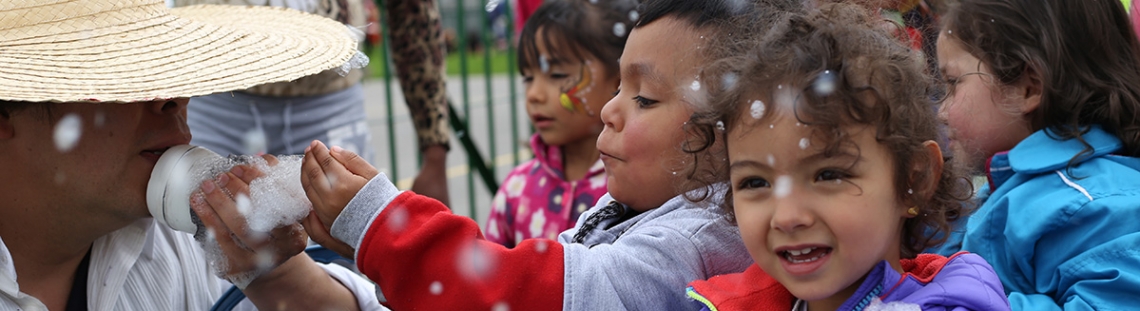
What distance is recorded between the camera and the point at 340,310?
219cm

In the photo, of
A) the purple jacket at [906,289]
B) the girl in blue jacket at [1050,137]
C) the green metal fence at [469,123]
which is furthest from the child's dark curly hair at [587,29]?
the purple jacket at [906,289]

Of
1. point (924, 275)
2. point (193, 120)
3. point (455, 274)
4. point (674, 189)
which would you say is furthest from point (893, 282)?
point (193, 120)

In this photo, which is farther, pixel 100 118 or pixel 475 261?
pixel 100 118

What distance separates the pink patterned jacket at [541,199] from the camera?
3137 mm

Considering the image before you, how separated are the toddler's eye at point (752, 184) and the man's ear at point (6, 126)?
1.25m

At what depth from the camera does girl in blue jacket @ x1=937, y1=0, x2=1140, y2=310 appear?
1.92 m

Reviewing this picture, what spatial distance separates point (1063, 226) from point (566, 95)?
1532 mm

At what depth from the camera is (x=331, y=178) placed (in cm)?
160

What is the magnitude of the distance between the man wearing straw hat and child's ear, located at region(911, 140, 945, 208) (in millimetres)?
1035

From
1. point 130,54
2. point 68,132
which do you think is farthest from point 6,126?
point 130,54

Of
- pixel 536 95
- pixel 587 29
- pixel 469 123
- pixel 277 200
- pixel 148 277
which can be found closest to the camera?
pixel 277 200

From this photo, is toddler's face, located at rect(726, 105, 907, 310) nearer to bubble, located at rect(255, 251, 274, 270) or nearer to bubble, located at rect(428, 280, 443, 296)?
bubble, located at rect(428, 280, 443, 296)

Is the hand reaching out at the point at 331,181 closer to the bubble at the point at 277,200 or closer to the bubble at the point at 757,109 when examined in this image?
the bubble at the point at 277,200

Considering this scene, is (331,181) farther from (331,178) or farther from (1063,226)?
(1063,226)
